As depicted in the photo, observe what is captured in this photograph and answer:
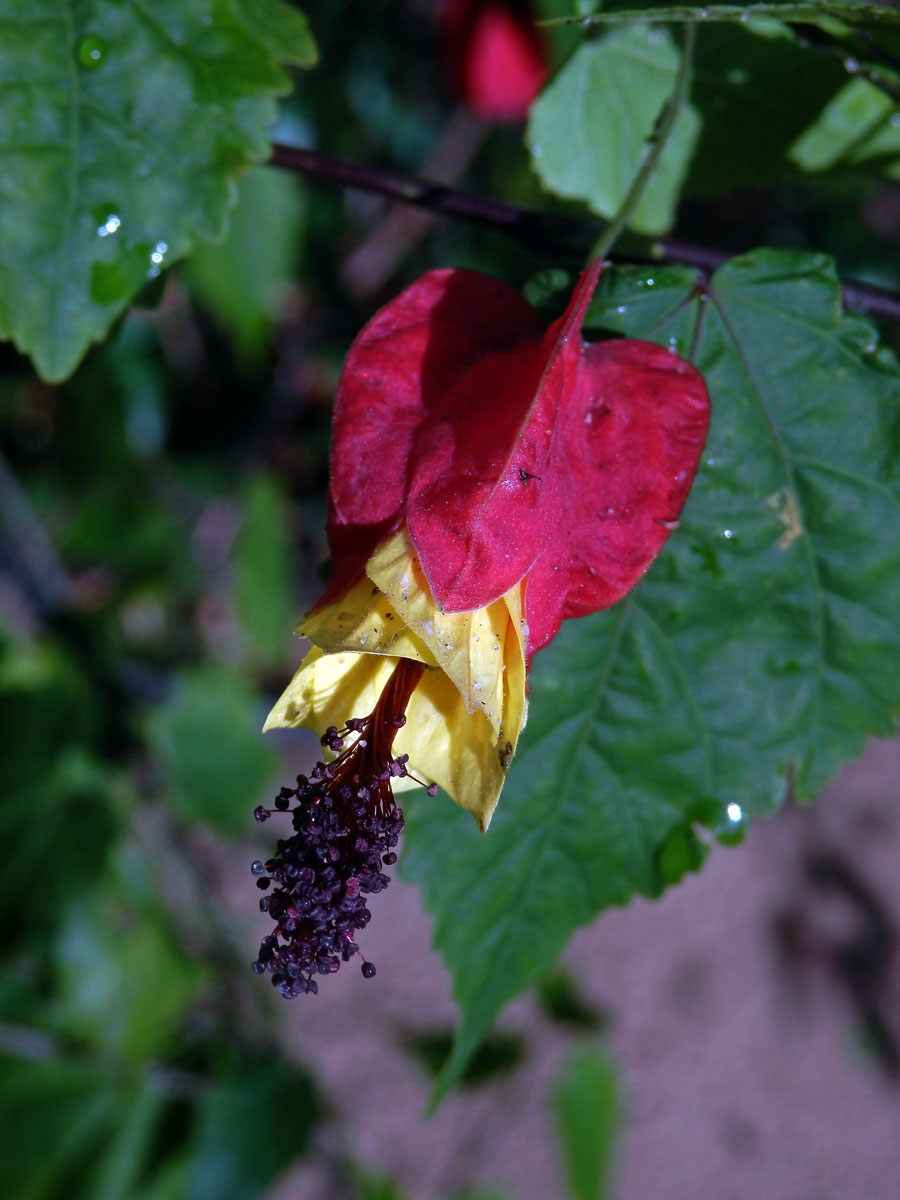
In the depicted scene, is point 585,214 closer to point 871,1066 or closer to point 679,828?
point 679,828

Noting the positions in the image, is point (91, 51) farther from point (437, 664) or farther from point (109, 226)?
point (437, 664)

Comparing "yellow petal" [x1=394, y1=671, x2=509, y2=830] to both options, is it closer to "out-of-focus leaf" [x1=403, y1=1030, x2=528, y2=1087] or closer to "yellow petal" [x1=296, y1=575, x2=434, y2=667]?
"yellow petal" [x1=296, y1=575, x2=434, y2=667]

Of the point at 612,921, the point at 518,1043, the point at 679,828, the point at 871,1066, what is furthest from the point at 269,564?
the point at 871,1066

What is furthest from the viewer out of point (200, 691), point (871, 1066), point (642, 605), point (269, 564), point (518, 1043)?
point (871, 1066)

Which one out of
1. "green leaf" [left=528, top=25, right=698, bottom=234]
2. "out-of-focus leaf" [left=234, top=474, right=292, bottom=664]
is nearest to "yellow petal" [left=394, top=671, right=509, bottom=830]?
"green leaf" [left=528, top=25, right=698, bottom=234]

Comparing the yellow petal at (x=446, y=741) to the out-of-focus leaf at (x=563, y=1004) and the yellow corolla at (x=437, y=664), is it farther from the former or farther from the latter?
the out-of-focus leaf at (x=563, y=1004)

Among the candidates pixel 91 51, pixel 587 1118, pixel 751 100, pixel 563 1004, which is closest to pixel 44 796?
pixel 563 1004

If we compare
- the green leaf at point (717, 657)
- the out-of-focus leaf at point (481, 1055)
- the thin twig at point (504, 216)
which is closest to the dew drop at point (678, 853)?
the green leaf at point (717, 657)
